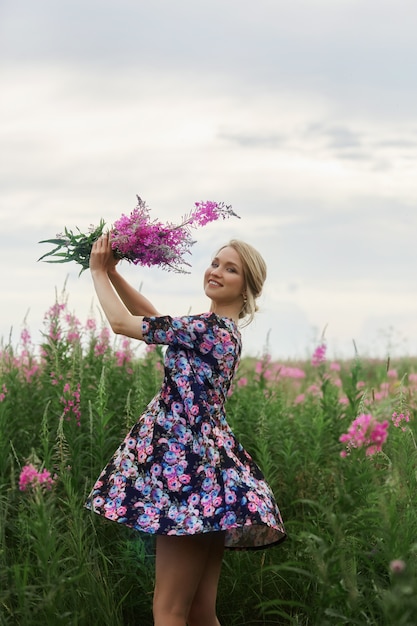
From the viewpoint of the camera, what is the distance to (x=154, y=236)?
14.5 ft

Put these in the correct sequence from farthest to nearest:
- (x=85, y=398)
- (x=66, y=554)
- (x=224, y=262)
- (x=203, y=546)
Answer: (x=85, y=398) < (x=66, y=554) < (x=224, y=262) < (x=203, y=546)

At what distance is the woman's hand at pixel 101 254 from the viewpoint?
4273 millimetres

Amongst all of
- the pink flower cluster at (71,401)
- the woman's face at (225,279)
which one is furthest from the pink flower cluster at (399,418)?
the pink flower cluster at (71,401)

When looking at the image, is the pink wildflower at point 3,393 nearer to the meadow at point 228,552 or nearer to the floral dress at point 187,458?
the meadow at point 228,552

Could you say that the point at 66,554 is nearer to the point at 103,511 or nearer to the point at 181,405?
the point at 103,511

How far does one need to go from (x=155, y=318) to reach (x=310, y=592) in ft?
6.85

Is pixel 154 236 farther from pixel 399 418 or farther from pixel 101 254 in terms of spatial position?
pixel 399 418

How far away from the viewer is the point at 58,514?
5.40m

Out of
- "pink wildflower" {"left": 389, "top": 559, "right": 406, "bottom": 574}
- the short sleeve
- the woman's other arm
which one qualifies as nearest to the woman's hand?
the woman's other arm

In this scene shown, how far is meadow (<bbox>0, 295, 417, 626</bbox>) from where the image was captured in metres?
3.50

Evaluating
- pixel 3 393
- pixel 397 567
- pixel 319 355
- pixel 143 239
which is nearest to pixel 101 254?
pixel 143 239

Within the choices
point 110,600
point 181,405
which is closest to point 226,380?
point 181,405

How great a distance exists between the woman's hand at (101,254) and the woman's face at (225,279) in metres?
0.54

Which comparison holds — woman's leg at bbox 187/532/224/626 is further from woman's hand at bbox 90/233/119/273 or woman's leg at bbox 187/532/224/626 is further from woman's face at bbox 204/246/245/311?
woman's hand at bbox 90/233/119/273
